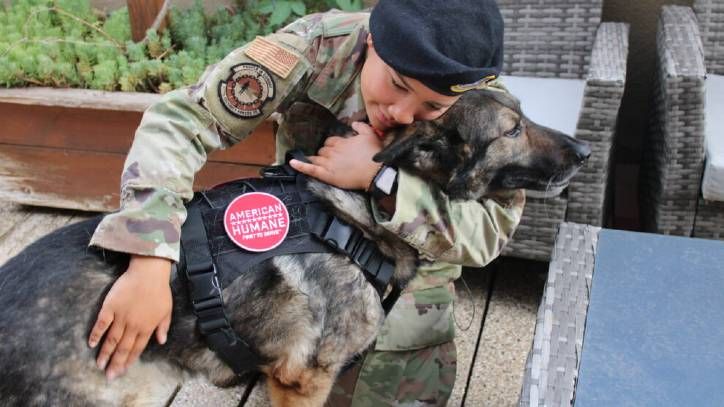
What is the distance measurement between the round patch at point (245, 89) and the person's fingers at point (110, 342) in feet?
1.90

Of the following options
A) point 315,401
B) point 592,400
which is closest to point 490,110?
point 592,400

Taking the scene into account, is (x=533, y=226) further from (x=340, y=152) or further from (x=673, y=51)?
(x=340, y=152)

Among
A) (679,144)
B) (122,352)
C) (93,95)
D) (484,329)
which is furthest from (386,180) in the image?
(93,95)

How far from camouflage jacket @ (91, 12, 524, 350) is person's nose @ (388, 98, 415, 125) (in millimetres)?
160

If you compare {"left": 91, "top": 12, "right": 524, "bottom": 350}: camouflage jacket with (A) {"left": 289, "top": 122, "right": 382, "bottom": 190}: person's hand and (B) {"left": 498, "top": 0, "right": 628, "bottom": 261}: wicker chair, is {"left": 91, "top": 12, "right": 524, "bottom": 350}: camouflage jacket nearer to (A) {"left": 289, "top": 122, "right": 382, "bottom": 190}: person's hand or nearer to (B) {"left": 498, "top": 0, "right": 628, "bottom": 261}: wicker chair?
(A) {"left": 289, "top": 122, "right": 382, "bottom": 190}: person's hand

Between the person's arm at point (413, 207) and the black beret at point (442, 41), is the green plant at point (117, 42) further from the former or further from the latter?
the black beret at point (442, 41)

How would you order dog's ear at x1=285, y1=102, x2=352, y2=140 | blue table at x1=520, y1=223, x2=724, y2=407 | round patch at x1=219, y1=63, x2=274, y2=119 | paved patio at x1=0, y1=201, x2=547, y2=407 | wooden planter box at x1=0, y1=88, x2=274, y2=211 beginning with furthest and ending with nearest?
1. wooden planter box at x1=0, y1=88, x2=274, y2=211
2. paved patio at x1=0, y1=201, x2=547, y2=407
3. dog's ear at x1=285, y1=102, x2=352, y2=140
4. round patch at x1=219, y1=63, x2=274, y2=119
5. blue table at x1=520, y1=223, x2=724, y2=407

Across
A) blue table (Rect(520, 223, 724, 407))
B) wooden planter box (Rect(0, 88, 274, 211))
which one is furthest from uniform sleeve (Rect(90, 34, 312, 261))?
wooden planter box (Rect(0, 88, 274, 211))

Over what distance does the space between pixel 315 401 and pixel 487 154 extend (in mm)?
776

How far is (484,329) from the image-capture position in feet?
9.23

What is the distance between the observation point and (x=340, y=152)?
1.85 m

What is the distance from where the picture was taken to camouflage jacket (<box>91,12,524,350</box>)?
5.38ft

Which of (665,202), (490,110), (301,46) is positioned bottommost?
(665,202)

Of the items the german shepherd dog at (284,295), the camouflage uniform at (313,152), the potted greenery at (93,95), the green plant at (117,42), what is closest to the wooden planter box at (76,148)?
the potted greenery at (93,95)
